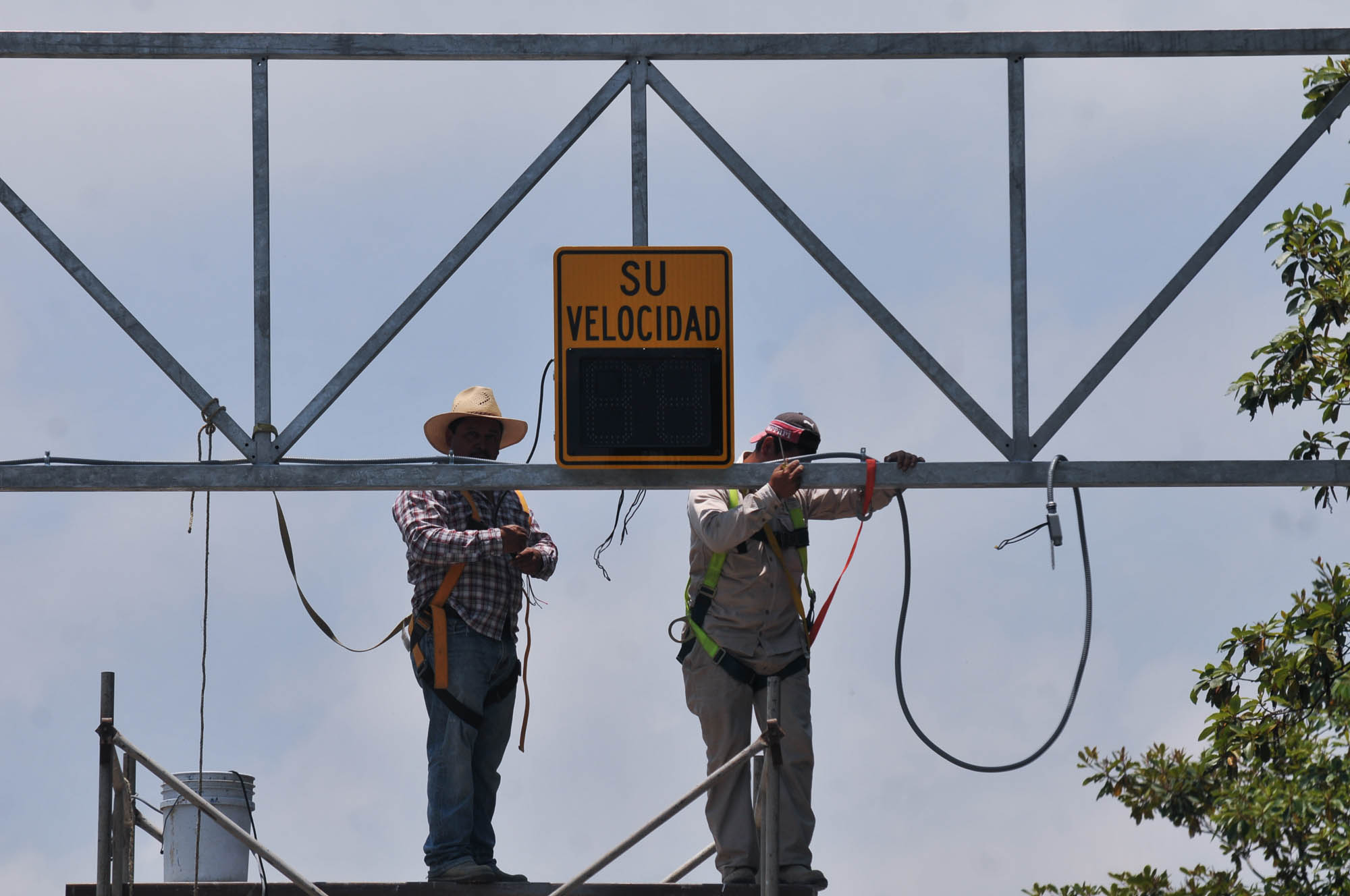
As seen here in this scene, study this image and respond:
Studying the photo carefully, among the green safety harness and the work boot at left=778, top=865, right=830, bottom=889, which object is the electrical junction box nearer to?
the green safety harness

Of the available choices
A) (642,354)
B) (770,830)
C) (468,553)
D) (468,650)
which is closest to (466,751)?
(468,650)

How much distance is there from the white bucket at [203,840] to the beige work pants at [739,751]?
2.06m

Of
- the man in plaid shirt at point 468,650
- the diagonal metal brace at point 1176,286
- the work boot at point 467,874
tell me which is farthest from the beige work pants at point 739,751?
the diagonal metal brace at point 1176,286

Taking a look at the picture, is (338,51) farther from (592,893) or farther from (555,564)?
(592,893)

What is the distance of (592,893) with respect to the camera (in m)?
8.48

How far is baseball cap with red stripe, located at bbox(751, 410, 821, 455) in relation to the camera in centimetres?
886

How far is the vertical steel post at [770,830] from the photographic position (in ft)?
26.9

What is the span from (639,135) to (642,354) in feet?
2.93

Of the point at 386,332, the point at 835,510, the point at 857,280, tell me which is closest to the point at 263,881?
the point at 386,332

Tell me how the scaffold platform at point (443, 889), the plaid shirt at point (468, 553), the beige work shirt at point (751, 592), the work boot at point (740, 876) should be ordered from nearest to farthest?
1. the scaffold platform at point (443, 889)
2. the work boot at point (740, 876)
3. the plaid shirt at point (468, 553)
4. the beige work shirt at point (751, 592)

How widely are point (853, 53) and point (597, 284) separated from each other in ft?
4.76

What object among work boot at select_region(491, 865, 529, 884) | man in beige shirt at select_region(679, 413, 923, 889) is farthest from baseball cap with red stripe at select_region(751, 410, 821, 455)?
work boot at select_region(491, 865, 529, 884)

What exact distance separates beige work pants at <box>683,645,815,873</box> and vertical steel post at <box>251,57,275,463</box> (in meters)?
2.04

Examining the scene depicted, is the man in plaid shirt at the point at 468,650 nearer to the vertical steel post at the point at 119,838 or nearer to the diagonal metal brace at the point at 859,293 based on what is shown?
the vertical steel post at the point at 119,838
